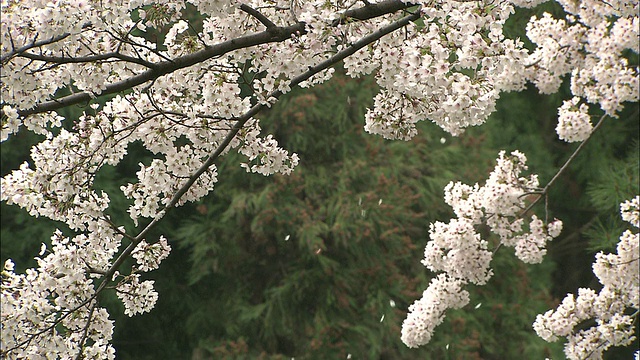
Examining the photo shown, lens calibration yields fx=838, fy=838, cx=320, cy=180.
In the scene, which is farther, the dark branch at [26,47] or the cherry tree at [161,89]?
the cherry tree at [161,89]

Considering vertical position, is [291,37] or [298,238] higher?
[291,37]

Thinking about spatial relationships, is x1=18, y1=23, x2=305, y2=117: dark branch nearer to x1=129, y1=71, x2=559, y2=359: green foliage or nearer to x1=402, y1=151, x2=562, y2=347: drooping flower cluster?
x1=402, y1=151, x2=562, y2=347: drooping flower cluster

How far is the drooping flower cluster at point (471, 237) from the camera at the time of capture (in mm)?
4566

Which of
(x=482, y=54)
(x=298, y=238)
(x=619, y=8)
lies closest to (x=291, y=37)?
(x=482, y=54)

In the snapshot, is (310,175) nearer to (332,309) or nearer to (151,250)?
(332,309)

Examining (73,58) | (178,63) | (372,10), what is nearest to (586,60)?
(372,10)

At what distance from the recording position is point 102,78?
271 cm

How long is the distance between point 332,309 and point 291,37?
513 cm

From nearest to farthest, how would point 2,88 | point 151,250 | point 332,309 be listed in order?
1. point 2,88
2. point 151,250
3. point 332,309

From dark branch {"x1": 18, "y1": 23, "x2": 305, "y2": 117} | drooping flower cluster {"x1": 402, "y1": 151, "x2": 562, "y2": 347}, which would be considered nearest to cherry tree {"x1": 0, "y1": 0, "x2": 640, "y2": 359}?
dark branch {"x1": 18, "y1": 23, "x2": 305, "y2": 117}

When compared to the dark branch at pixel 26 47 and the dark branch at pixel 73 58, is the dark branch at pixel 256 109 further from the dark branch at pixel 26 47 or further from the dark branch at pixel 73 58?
the dark branch at pixel 26 47

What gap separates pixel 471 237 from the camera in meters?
4.55

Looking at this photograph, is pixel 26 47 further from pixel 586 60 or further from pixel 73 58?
pixel 586 60

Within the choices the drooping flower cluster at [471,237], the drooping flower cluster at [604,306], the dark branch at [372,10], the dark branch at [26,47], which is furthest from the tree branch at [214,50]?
the drooping flower cluster at [604,306]
